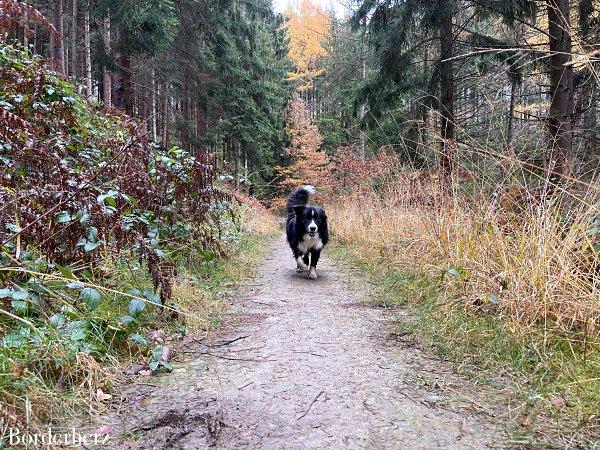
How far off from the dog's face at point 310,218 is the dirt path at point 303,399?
8.90 feet

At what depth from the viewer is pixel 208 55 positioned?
46.8 ft

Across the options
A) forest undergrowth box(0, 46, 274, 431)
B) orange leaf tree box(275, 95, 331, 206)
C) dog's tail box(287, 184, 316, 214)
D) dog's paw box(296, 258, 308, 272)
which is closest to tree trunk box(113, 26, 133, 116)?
dog's tail box(287, 184, 316, 214)

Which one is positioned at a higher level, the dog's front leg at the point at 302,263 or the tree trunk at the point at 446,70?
the tree trunk at the point at 446,70

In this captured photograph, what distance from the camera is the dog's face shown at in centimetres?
586

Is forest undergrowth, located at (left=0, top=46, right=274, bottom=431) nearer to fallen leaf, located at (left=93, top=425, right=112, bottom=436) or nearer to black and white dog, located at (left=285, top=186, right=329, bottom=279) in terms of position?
fallen leaf, located at (left=93, top=425, right=112, bottom=436)

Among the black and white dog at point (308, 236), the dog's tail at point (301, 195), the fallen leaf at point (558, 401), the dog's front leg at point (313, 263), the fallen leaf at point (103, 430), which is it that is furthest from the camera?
the dog's tail at point (301, 195)

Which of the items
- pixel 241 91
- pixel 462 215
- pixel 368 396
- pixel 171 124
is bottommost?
pixel 368 396

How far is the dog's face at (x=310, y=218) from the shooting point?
5.86 metres

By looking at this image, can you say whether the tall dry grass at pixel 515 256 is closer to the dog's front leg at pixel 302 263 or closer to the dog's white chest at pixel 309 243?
the dog's white chest at pixel 309 243

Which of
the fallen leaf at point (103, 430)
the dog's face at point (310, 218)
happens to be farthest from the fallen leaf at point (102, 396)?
the dog's face at point (310, 218)

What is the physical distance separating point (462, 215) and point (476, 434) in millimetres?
2608

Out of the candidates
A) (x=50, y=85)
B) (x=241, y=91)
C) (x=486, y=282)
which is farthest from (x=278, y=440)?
(x=241, y=91)

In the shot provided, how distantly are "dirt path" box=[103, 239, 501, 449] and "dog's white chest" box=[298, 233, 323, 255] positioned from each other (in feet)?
8.78

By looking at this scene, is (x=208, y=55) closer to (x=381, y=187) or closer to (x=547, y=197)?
(x=381, y=187)
